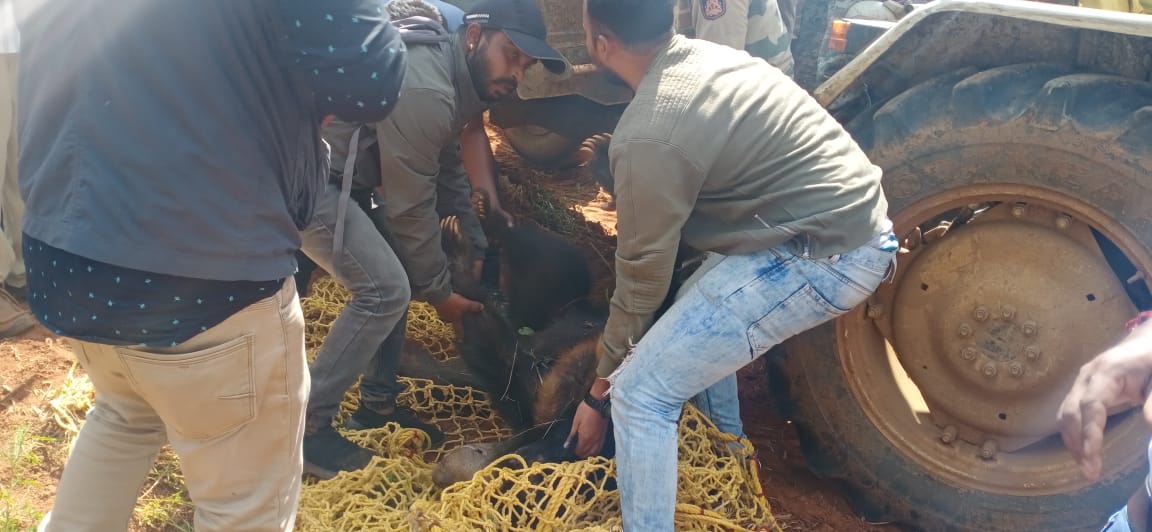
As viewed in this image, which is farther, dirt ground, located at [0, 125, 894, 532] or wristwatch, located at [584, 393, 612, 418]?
dirt ground, located at [0, 125, 894, 532]

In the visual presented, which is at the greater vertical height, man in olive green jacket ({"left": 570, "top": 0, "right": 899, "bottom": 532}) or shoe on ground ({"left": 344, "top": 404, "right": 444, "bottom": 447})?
man in olive green jacket ({"left": 570, "top": 0, "right": 899, "bottom": 532})

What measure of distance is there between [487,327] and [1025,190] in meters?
2.32

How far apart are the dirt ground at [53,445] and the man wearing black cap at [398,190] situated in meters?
0.87

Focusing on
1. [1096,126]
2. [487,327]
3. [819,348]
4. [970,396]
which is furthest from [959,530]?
[487,327]

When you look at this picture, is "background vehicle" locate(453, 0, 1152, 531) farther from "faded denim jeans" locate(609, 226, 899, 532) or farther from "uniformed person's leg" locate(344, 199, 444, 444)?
"uniformed person's leg" locate(344, 199, 444, 444)

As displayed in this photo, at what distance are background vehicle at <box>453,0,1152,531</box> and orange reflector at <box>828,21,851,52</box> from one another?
0.86 feet

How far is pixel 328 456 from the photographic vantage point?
3.50m

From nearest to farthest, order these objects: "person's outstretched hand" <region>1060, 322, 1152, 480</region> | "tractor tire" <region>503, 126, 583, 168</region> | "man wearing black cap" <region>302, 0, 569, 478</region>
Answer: "person's outstretched hand" <region>1060, 322, 1152, 480</region>
"man wearing black cap" <region>302, 0, 569, 478</region>
"tractor tire" <region>503, 126, 583, 168</region>

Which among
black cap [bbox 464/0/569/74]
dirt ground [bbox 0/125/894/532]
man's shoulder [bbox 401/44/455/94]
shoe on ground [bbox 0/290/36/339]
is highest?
black cap [bbox 464/0/569/74]

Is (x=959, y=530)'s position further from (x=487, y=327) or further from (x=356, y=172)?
(x=356, y=172)

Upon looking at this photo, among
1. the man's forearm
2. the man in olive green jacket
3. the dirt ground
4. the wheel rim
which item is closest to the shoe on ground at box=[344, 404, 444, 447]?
the dirt ground

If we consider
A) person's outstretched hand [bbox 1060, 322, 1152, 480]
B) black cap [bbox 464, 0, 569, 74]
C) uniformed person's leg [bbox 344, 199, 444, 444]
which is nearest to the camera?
person's outstretched hand [bbox 1060, 322, 1152, 480]

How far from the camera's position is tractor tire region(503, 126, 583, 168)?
6.25 meters

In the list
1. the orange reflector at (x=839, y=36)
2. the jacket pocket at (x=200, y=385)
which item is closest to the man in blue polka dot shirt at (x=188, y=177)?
the jacket pocket at (x=200, y=385)
